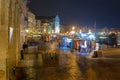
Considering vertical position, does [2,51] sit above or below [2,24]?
below

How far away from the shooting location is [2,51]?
1562 centimetres

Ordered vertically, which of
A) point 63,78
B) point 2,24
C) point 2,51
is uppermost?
point 2,24

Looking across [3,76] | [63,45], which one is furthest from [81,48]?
[3,76]

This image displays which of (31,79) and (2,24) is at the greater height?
(2,24)

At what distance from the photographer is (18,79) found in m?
21.2

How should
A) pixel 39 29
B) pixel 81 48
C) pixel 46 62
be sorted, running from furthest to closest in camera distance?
1. pixel 39 29
2. pixel 81 48
3. pixel 46 62

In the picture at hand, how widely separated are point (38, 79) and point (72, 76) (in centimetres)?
289

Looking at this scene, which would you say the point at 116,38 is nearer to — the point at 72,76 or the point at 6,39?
the point at 72,76

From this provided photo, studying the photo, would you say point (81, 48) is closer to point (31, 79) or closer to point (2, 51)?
point (31, 79)

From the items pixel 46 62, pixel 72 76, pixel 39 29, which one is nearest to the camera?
pixel 72 76

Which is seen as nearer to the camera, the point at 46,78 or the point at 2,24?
the point at 2,24

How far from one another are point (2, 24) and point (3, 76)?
2644 mm

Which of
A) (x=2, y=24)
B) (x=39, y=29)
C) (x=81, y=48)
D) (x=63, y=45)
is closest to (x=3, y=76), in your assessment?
(x=2, y=24)

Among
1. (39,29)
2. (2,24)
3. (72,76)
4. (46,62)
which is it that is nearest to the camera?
(2,24)
